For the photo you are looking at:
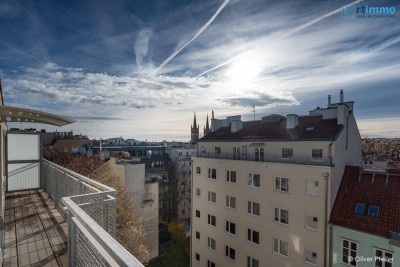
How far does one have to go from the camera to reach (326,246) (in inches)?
515

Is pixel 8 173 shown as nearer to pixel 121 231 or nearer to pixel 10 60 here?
pixel 10 60

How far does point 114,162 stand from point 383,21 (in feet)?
85.3

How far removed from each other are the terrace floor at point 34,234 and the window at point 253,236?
13.9 m

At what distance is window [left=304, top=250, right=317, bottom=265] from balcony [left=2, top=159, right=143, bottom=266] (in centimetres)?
1388

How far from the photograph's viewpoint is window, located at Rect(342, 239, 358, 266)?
482 inches

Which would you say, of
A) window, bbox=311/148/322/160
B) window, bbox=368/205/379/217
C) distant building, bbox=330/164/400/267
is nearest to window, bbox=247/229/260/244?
distant building, bbox=330/164/400/267

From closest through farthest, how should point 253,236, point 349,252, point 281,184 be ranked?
point 349,252
point 281,184
point 253,236

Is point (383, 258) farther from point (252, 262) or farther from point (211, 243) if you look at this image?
point (211, 243)

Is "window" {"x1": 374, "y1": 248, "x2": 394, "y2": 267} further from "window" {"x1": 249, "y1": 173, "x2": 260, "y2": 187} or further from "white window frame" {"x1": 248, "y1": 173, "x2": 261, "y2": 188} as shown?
"window" {"x1": 249, "y1": 173, "x2": 260, "y2": 187}

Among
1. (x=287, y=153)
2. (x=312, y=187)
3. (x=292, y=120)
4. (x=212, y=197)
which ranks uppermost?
(x=292, y=120)

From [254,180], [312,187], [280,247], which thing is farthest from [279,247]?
[312,187]

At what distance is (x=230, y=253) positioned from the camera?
60.8 feet

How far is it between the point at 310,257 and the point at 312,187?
14.5 feet

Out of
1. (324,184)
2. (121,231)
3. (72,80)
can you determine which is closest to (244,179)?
(324,184)
